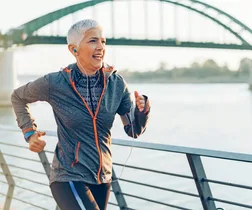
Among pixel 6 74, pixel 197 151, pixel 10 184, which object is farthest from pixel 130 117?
pixel 6 74

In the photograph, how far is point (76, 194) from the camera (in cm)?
164

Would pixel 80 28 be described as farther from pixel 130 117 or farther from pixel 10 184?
pixel 10 184

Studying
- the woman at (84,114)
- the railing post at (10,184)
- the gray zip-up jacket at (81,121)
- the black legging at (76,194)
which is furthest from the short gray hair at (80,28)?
the railing post at (10,184)

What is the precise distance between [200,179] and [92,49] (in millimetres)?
699

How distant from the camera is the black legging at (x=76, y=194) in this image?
164 cm

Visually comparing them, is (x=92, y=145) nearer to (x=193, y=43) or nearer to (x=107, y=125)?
(x=107, y=125)

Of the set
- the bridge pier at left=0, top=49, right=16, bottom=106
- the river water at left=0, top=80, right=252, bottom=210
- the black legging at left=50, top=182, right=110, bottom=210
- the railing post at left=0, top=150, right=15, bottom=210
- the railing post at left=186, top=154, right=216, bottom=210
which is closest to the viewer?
the black legging at left=50, top=182, right=110, bottom=210

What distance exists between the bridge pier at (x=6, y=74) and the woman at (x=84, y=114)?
104 ft

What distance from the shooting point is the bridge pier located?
32.6 meters

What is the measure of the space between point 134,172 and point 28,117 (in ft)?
28.8

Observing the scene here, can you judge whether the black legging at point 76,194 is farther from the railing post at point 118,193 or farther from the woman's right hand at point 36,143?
the railing post at point 118,193

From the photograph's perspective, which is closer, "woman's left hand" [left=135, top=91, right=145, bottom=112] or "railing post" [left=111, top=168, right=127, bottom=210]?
"woman's left hand" [left=135, top=91, right=145, bottom=112]

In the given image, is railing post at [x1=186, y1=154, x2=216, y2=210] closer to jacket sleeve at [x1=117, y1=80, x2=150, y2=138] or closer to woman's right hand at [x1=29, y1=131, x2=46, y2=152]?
jacket sleeve at [x1=117, y1=80, x2=150, y2=138]

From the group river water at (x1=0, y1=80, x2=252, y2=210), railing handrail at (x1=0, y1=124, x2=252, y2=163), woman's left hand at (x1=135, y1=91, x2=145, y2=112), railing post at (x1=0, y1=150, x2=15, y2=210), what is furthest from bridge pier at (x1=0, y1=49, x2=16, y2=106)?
woman's left hand at (x1=135, y1=91, x2=145, y2=112)
